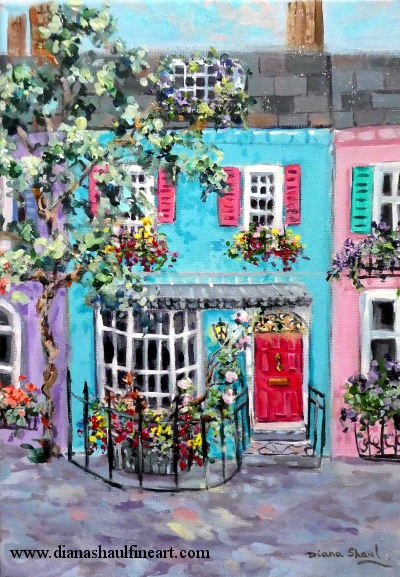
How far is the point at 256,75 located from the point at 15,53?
163cm

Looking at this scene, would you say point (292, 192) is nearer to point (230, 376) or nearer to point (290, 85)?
point (290, 85)

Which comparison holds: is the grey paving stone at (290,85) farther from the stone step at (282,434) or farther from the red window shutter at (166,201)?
the stone step at (282,434)

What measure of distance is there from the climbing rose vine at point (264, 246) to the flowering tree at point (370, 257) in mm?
333

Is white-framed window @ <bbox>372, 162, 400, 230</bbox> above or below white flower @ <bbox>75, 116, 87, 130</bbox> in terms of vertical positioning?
below

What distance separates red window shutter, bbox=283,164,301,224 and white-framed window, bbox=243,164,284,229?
0.16ft

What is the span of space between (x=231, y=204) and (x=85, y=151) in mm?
1417

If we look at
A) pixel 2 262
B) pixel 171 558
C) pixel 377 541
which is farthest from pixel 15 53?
pixel 377 541

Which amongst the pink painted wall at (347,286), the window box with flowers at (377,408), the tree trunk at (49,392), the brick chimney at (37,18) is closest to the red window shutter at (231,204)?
the pink painted wall at (347,286)

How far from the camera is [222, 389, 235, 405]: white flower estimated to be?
483 cm

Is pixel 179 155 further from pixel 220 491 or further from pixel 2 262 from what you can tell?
pixel 220 491

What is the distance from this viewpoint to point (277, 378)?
18.2ft

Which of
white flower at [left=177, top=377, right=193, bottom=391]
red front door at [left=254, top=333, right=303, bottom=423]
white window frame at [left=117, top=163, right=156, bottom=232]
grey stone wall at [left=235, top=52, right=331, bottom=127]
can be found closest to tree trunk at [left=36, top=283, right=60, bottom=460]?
white window frame at [left=117, top=163, right=156, bottom=232]

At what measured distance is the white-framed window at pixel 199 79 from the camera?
13.8ft

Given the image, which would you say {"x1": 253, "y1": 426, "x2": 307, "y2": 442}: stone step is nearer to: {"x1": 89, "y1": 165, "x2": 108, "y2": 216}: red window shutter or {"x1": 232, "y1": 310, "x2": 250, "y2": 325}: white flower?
{"x1": 232, "y1": 310, "x2": 250, "y2": 325}: white flower
